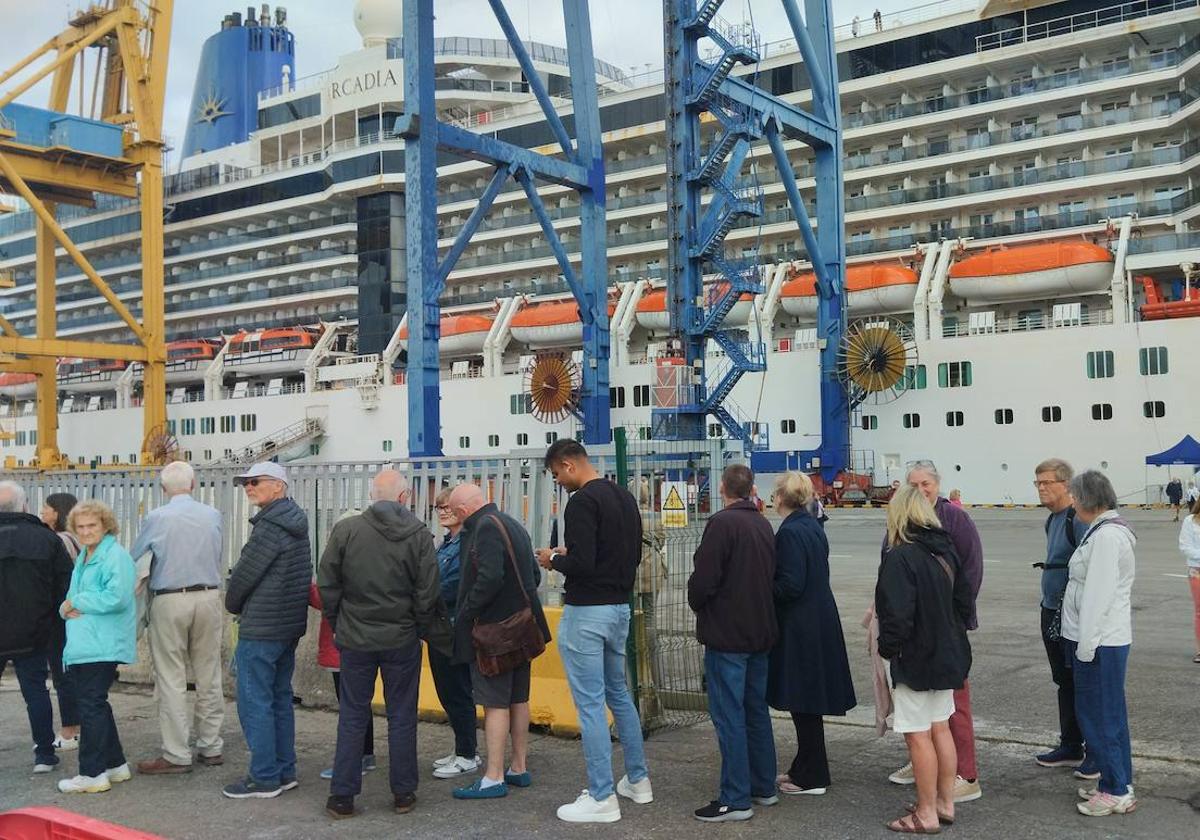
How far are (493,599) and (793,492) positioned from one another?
152cm

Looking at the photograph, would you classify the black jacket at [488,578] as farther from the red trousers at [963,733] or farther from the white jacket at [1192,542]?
the white jacket at [1192,542]

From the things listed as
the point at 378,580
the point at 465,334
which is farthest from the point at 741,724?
the point at 465,334

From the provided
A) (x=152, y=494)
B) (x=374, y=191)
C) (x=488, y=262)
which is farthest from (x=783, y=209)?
(x=152, y=494)

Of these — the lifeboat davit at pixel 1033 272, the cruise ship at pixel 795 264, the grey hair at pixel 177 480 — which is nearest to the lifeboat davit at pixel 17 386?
the cruise ship at pixel 795 264

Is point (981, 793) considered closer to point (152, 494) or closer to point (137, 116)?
point (152, 494)

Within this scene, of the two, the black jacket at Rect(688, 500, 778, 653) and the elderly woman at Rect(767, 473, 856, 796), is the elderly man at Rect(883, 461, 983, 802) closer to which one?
the elderly woman at Rect(767, 473, 856, 796)

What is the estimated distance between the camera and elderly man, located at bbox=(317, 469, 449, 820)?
535 cm

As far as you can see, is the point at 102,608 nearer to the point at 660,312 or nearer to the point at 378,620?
the point at 378,620

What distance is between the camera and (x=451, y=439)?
122 ft

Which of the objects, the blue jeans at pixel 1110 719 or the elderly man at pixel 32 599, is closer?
the blue jeans at pixel 1110 719

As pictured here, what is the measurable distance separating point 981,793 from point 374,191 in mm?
41126

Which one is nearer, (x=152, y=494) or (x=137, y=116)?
(x=152, y=494)

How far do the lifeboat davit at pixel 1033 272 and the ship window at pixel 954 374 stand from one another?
78.9 inches

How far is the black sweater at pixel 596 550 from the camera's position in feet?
17.1
